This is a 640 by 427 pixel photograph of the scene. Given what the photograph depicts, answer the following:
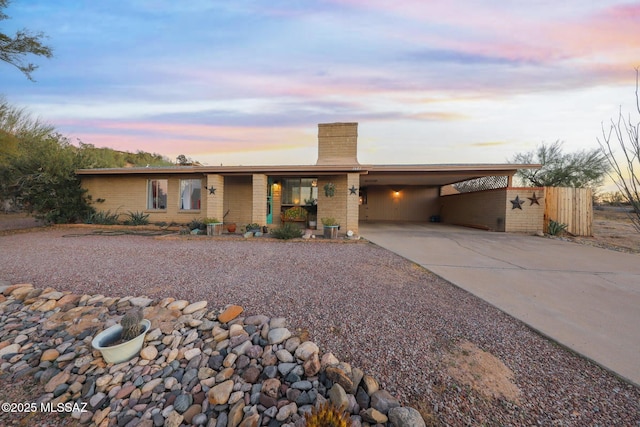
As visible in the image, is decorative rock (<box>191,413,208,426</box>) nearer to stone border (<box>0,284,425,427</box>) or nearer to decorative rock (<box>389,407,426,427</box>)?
stone border (<box>0,284,425,427</box>)

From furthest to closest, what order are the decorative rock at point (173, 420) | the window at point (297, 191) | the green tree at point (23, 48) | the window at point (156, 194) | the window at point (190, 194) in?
1. the window at point (297, 191)
2. the window at point (156, 194)
3. the window at point (190, 194)
4. the green tree at point (23, 48)
5. the decorative rock at point (173, 420)

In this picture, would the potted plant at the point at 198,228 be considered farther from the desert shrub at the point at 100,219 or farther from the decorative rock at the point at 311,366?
the decorative rock at the point at 311,366

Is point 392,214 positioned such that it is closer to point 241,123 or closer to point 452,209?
point 452,209

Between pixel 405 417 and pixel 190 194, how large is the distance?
38.1 feet

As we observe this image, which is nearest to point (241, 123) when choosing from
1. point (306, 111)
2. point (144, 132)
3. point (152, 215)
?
point (306, 111)

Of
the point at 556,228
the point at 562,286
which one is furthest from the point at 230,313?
the point at 556,228

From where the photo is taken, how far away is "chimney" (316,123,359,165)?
12.5 meters

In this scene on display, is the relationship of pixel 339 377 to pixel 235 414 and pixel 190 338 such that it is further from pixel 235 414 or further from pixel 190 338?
pixel 190 338

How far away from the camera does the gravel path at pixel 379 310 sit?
1628mm

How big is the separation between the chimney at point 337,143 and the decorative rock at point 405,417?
11.8 metres

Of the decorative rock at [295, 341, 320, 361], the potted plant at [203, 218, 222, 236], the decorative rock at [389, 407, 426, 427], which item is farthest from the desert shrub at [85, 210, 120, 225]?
the decorative rock at [389, 407, 426, 427]

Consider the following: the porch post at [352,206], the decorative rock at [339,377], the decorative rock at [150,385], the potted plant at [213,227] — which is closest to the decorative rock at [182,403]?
the decorative rock at [150,385]

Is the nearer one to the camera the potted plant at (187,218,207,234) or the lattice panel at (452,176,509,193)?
the potted plant at (187,218,207,234)

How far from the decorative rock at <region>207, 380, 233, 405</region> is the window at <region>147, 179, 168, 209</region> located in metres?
11.3
